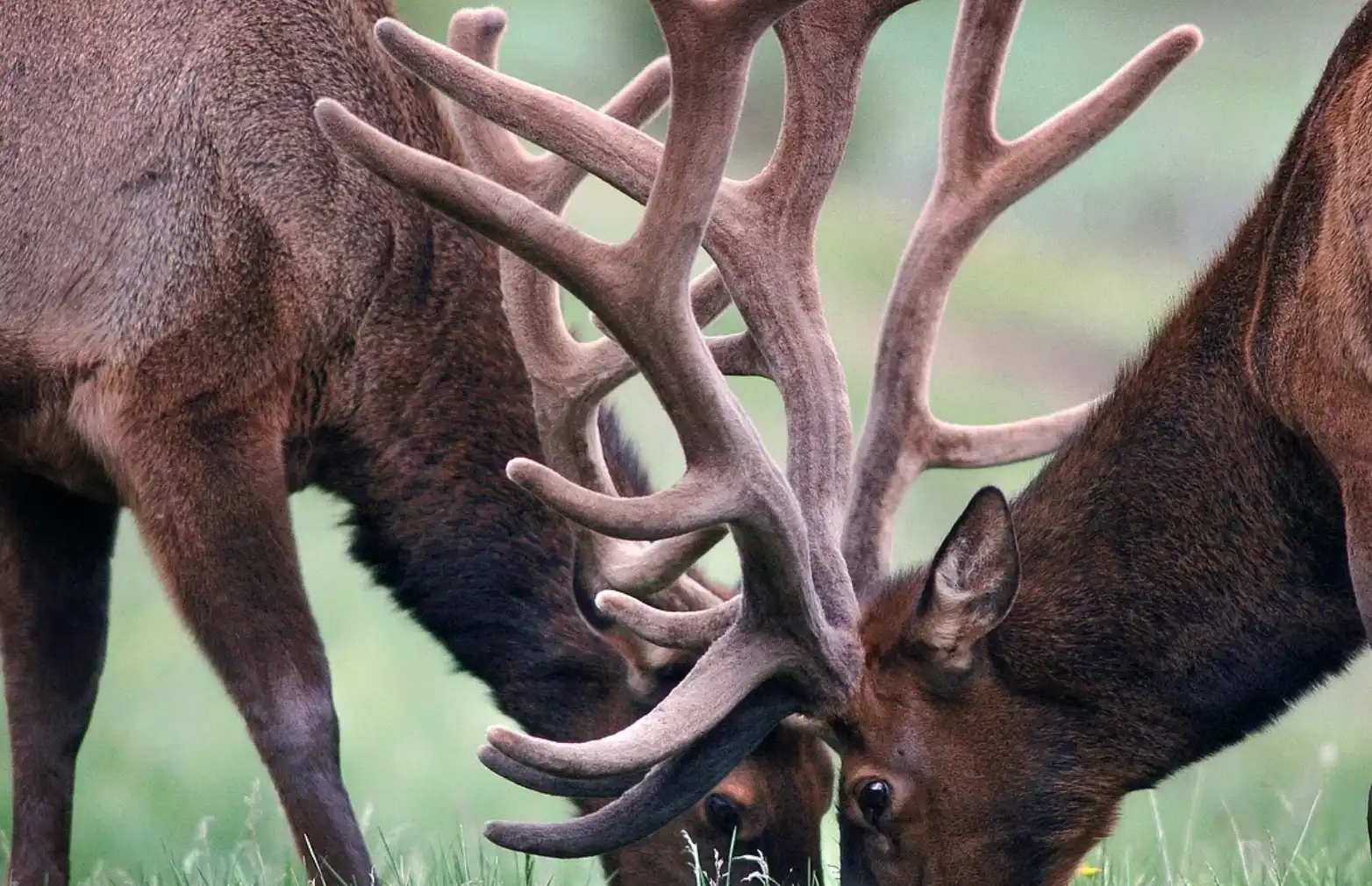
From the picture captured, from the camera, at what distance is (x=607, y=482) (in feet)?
14.4

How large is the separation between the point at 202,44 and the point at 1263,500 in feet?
7.75

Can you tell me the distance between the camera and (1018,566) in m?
3.88

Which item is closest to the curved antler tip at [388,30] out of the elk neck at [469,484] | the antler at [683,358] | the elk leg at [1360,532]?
the antler at [683,358]

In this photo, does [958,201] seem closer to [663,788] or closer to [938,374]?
[663,788]

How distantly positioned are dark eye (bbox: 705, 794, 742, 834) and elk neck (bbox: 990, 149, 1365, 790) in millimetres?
655

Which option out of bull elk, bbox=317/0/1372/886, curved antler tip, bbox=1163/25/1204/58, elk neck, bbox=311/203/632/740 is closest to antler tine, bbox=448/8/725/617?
elk neck, bbox=311/203/632/740

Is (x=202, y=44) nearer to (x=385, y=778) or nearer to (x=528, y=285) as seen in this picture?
(x=528, y=285)

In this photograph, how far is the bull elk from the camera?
12.4 ft

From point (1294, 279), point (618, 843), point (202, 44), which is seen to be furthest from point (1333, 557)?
point (202, 44)

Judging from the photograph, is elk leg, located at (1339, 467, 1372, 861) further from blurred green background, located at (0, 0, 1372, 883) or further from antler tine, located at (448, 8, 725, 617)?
antler tine, located at (448, 8, 725, 617)

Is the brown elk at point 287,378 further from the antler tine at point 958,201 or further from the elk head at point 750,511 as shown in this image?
the antler tine at point 958,201

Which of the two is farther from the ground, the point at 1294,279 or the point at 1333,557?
the point at 1294,279

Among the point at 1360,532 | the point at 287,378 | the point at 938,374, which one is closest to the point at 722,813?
the point at 287,378

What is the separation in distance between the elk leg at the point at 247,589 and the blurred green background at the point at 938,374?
19 centimetres
